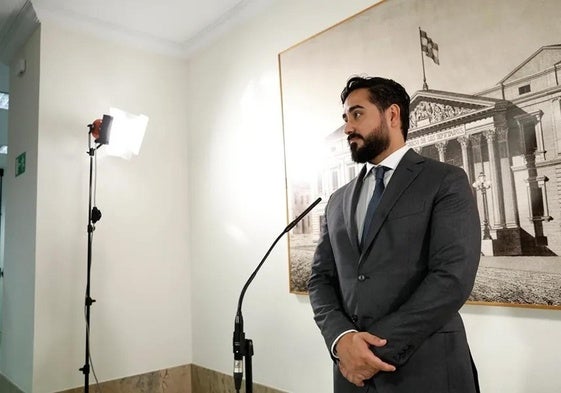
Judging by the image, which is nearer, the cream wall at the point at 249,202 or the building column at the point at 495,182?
the building column at the point at 495,182

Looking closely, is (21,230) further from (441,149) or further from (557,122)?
(557,122)

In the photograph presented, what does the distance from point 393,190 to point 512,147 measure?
2.00 ft

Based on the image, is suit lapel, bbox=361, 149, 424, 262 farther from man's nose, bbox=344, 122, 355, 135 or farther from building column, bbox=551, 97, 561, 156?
building column, bbox=551, 97, 561, 156

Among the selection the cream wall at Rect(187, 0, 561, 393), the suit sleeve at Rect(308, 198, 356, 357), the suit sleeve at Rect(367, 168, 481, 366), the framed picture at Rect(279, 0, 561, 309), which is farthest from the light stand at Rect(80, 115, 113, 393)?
the suit sleeve at Rect(367, 168, 481, 366)

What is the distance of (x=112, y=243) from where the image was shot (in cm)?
294

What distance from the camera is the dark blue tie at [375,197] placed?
4.36 ft

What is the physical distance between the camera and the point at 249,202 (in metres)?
2.80

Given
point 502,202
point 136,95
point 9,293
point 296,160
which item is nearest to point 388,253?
point 502,202

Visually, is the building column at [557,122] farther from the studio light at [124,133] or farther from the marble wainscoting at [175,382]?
the studio light at [124,133]

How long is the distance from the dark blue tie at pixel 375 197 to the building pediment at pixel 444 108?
563 mm

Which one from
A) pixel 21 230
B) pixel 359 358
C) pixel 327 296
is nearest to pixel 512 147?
pixel 327 296

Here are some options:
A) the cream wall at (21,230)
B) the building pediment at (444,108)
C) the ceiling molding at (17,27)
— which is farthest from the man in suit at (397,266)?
the ceiling molding at (17,27)

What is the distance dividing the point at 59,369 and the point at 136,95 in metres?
1.88

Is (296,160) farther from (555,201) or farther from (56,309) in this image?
(56,309)
